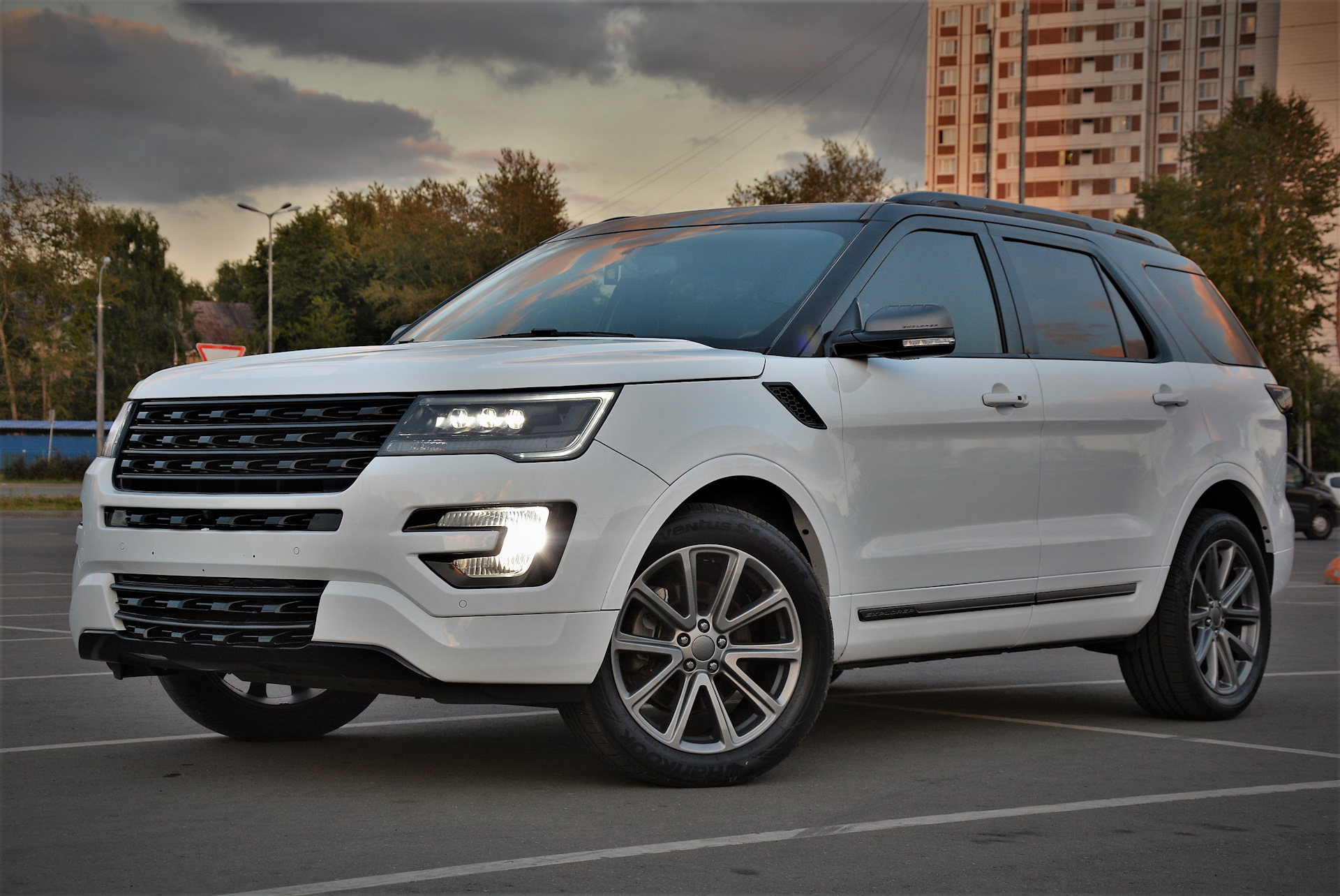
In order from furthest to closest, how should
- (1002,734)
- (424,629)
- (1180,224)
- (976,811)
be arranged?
(1180,224), (1002,734), (976,811), (424,629)

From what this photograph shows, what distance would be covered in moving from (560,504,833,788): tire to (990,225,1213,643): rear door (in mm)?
1416

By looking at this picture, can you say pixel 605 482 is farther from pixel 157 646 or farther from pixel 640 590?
pixel 157 646

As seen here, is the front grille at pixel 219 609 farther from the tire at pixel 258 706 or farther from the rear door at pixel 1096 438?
the rear door at pixel 1096 438

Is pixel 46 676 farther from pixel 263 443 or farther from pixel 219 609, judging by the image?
pixel 263 443

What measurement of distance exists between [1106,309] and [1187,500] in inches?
35.8

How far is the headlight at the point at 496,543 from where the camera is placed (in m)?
4.34

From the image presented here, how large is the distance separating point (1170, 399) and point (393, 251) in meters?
58.6

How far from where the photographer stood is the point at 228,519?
4.54m

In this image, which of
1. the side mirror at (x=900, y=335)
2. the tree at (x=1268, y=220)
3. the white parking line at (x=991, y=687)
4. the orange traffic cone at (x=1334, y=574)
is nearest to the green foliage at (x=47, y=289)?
the tree at (x=1268, y=220)

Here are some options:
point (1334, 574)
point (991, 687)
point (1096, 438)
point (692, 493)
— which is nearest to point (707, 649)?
point (692, 493)

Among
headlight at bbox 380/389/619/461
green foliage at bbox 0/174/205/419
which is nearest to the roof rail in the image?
Result: headlight at bbox 380/389/619/461

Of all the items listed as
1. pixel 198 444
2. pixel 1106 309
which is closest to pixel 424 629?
pixel 198 444

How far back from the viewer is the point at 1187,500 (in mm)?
6680

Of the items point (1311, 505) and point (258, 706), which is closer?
point (258, 706)
